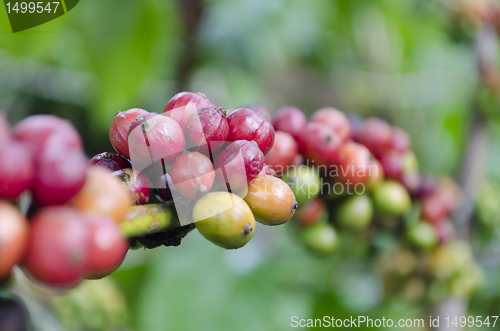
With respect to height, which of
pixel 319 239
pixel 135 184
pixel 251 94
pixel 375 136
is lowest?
pixel 251 94

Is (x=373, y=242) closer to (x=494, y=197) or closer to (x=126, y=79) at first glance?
(x=494, y=197)

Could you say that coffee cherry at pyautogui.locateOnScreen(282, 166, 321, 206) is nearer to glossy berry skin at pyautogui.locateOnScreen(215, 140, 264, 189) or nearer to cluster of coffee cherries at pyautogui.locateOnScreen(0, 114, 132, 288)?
glossy berry skin at pyautogui.locateOnScreen(215, 140, 264, 189)

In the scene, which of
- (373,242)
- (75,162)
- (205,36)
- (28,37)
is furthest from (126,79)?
(75,162)

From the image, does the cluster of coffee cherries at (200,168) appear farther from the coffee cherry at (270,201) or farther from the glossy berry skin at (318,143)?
the glossy berry skin at (318,143)

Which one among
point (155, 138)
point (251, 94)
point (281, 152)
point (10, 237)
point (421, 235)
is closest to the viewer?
point (10, 237)

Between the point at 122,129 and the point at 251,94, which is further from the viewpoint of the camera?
the point at 251,94

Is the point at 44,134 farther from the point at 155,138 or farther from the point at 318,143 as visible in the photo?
the point at 318,143

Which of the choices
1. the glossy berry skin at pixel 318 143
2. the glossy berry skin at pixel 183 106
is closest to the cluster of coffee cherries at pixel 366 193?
the glossy berry skin at pixel 318 143

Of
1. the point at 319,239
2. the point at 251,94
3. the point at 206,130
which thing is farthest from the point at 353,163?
the point at 251,94
